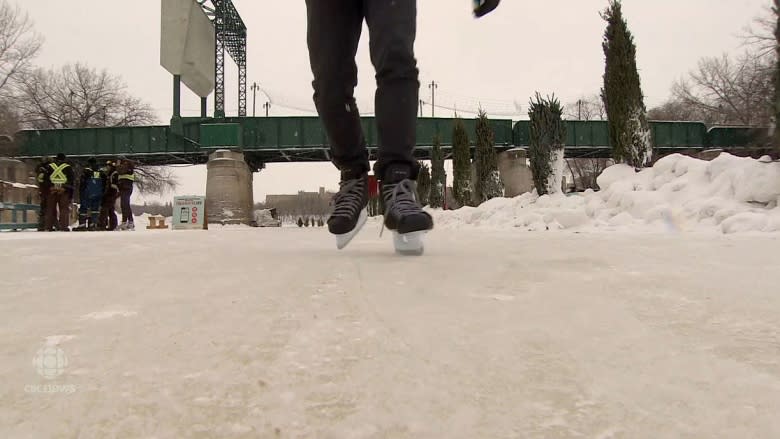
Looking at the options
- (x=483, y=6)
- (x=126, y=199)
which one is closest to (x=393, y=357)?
(x=483, y=6)

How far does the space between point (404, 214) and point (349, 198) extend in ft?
1.29

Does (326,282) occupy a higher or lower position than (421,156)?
lower

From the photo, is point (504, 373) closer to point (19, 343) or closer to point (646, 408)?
point (646, 408)

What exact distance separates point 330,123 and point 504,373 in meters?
1.49

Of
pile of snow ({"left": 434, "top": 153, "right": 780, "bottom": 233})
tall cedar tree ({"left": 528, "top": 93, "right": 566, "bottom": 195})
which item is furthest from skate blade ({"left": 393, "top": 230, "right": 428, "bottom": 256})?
tall cedar tree ({"left": 528, "top": 93, "right": 566, "bottom": 195})

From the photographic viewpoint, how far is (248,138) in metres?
18.7

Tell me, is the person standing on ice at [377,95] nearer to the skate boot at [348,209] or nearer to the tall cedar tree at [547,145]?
the skate boot at [348,209]

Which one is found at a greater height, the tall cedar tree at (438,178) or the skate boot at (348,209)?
the tall cedar tree at (438,178)

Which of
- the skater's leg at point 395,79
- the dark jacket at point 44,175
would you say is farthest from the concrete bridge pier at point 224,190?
the skater's leg at point 395,79

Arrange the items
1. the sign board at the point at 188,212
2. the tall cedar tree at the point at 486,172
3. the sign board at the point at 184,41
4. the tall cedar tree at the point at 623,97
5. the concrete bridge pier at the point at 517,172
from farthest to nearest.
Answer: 1. the concrete bridge pier at the point at 517,172
2. the sign board at the point at 184,41
3. the tall cedar tree at the point at 486,172
4. the sign board at the point at 188,212
5. the tall cedar tree at the point at 623,97

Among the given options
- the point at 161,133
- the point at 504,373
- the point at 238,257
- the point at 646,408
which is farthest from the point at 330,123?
the point at 161,133

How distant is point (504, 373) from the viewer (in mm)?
515

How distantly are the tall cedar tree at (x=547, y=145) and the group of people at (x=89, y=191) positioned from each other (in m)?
8.04

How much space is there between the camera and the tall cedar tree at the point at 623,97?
7.36 m
